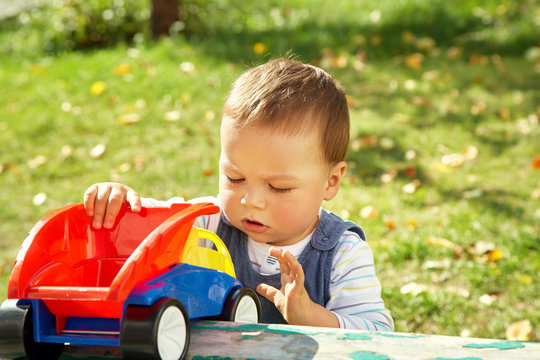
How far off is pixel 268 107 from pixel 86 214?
0.61 meters

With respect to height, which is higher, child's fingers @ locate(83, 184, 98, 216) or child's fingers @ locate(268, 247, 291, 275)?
child's fingers @ locate(83, 184, 98, 216)

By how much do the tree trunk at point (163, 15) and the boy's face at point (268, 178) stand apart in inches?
239

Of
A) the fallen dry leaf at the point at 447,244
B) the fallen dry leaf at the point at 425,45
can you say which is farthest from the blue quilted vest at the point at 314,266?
the fallen dry leaf at the point at 425,45

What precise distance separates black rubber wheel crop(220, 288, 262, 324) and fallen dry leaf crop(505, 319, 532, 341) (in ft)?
5.16

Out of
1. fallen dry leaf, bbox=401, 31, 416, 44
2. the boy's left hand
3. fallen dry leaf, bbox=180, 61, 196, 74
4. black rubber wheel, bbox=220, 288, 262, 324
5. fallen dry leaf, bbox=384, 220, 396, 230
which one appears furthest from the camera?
fallen dry leaf, bbox=401, 31, 416, 44

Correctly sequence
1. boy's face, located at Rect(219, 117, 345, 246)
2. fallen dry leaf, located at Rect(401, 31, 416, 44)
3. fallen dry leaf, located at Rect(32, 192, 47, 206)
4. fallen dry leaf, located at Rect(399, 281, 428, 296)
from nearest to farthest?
boy's face, located at Rect(219, 117, 345, 246), fallen dry leaf, located at Rect(399, 281, 428, 296), fallen dry leaf, located at Rect(32, 192, 47, 206), fallen dry leaf, located at Rect(401, 31, 416, 44)

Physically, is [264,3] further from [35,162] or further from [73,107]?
[35,162]

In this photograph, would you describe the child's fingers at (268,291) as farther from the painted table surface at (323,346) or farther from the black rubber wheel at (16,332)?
the black rubber wheel at (16,332)

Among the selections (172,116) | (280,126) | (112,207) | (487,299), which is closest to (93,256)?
(112,207)

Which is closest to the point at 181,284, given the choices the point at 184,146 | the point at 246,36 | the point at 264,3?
the point at 184,146

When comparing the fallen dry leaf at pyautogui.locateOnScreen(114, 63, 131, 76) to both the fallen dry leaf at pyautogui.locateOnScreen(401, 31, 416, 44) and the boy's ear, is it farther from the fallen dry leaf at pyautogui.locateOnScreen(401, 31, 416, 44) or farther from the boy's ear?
the boy's ear

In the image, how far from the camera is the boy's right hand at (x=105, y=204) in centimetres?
191

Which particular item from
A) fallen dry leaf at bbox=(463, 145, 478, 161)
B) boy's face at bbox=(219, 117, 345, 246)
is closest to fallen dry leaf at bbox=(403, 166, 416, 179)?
fallen dry leaf at bbox=(463, 145, 478, 161)

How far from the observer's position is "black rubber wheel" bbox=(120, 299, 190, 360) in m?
1.42
